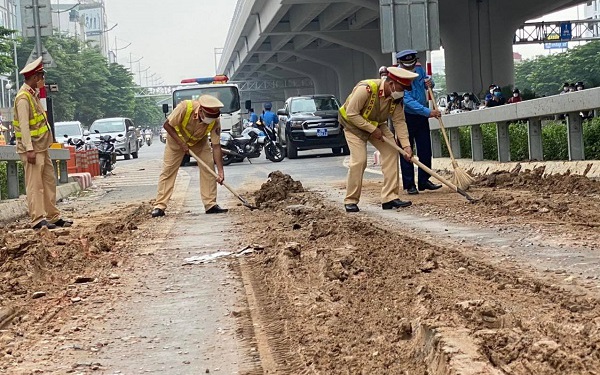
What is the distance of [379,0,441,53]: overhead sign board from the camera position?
2169cm

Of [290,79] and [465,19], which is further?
[290,79]

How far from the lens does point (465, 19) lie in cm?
4572

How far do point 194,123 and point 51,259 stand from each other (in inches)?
168


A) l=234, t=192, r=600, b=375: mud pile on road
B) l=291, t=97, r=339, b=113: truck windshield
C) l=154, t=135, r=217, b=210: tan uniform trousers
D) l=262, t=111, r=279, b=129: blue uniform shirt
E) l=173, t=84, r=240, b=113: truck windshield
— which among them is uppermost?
l=173, t=84, r=240, b=113: truck windshield

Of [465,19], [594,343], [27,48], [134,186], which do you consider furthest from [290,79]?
[594,343]

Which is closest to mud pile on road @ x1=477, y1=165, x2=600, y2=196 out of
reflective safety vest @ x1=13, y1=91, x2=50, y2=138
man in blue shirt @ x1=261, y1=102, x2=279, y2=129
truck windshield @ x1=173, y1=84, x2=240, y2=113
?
reflective safety vest @ x1=13, y1=91, x2=50, y2=138

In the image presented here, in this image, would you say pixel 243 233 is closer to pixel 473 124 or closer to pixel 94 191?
pixel 473 124

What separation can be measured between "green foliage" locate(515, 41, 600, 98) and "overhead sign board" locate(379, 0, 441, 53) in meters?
53.1

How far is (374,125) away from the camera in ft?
36.6

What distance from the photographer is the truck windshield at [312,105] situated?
99.0 feet

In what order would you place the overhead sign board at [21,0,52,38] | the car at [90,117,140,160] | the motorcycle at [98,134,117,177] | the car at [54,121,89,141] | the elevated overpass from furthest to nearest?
the elevated overpass < the car at [90,117,140,160] < the car at [54,121,89,141] < the motorcycle at [98,134,117,177] < the overhead sign board at [21,0,52,38]

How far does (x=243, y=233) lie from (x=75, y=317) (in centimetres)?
398

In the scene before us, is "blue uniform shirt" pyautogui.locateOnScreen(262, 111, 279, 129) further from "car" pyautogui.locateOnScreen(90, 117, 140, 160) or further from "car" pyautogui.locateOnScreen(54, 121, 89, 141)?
"car" pyautogui.locateOnScreen(90, 117, 140, 160)

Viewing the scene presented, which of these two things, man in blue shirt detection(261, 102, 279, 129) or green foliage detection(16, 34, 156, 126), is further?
green foliage detection(16, 34, 156, 126)
